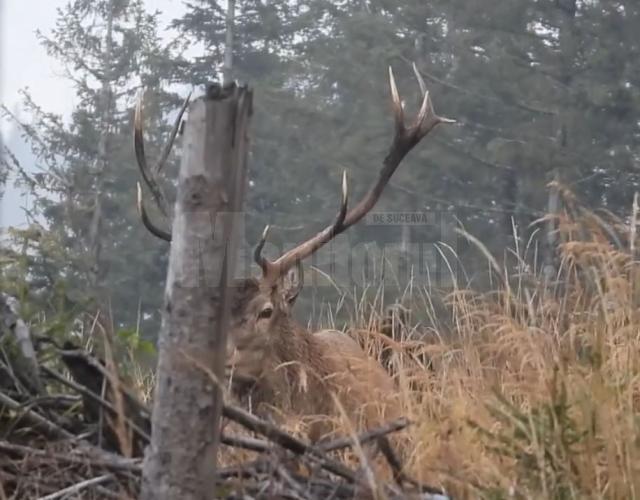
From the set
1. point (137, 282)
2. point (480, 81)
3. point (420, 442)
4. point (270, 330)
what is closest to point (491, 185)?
point (480, 81)

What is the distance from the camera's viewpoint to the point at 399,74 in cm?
2680

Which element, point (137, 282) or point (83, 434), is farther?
point (137, 282)

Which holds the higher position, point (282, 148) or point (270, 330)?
point (282, 148)

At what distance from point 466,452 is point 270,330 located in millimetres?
2806

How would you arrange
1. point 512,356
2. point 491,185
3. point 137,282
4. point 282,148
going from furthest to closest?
1. point 282,148
2. point 491,185
3. point 137,282
4. point 512,356

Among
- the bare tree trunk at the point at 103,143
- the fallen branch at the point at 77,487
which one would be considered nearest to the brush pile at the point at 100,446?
the fallen branch at the point at 77,487

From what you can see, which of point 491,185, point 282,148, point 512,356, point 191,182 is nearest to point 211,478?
point 191,182


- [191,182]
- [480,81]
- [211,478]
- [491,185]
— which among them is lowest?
[211,478]

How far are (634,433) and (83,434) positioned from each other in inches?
51.0

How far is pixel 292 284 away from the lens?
18.8 ft

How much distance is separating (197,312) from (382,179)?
249 centimetres

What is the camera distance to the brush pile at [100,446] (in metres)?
2.63

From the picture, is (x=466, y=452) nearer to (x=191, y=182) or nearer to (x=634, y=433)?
(x=634, y=433)

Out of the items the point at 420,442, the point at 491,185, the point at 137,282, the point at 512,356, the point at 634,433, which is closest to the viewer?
the point at 634,433
